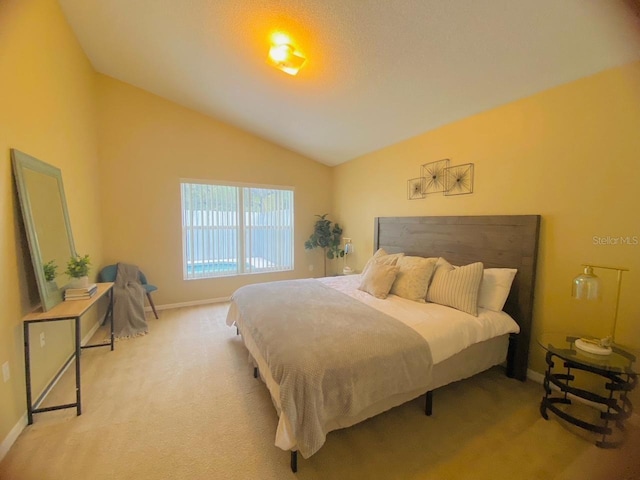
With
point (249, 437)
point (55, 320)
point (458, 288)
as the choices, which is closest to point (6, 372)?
point (55, 320)

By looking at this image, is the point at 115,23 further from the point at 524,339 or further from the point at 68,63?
the point at 524,339

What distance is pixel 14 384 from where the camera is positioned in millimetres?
1567

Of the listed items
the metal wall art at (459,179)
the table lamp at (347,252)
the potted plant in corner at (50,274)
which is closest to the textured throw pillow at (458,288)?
the metal wall art at (459,179)

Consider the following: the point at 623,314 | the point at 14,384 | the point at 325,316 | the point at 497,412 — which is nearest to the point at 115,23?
the point at 14,384

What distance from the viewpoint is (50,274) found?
6.11ft

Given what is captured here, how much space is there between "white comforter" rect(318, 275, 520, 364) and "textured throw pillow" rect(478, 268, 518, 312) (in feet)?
0.24

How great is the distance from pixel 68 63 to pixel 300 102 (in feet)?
7.62

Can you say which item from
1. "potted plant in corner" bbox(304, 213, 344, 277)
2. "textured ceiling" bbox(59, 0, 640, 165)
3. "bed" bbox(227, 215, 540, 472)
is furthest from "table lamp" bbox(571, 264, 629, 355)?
"potted plant in corner" bbox(304, 213, 344, 277)

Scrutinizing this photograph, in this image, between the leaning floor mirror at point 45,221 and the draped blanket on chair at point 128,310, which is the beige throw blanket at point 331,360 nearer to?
the leaning floor mirror at point 45,221

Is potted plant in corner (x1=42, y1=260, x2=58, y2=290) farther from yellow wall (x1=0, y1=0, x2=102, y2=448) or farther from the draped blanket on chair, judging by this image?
the draped blanket on chair

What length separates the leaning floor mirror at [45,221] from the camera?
5.59 ft

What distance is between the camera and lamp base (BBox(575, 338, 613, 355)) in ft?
5.26

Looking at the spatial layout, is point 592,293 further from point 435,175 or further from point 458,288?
point 435,175

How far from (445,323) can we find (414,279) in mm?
632
